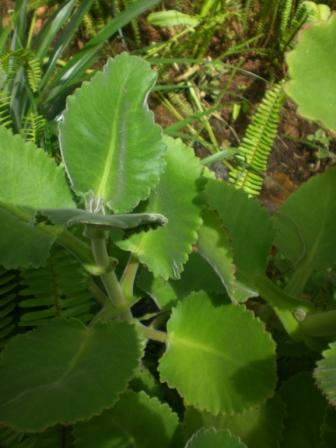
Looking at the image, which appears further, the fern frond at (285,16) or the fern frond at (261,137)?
the fern frond at (285,16)

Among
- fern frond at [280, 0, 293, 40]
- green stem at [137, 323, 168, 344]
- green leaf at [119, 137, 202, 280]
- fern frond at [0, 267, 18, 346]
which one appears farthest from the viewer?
fern frond at [280, 0, 293, 40]

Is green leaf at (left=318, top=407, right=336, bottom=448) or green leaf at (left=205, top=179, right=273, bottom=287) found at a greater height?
green leaf at (left=205, top=179, right=273, bottom=287)

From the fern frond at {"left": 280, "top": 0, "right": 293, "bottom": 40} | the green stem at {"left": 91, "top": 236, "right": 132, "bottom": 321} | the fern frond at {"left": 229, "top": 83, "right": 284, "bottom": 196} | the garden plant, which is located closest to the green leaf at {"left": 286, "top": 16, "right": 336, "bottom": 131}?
the garden plant

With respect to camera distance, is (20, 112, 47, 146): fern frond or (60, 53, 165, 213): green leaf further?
(20, 112, 47, 146): fern frond

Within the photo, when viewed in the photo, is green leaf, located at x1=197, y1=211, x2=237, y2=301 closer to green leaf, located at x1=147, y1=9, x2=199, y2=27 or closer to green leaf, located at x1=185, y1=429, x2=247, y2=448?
green leaf, located at x1=185, y1=429, x2=247, y2=448

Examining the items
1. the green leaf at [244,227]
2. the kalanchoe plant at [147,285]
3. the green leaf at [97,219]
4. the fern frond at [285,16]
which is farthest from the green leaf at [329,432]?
the fern frond at [285,16]

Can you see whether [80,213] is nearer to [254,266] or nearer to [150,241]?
[150,241]

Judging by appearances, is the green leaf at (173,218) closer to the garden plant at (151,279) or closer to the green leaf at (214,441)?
the garden plant at (151,279)

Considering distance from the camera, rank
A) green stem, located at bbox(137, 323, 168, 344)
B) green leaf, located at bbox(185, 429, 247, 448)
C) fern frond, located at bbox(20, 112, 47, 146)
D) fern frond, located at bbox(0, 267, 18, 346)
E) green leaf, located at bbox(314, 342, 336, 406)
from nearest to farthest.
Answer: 1. green leaf, located at bbox(314, 342, 336, 406)
2. green leaf, located at bbox(185, 429, 247, 448)
3. green stem, located at bbox(137, 323, 168, 344)
4. fern frond, located at bbox(0, 267, 18, 346)
5. fern frond, located at bbox(20, 112, 47, 146)

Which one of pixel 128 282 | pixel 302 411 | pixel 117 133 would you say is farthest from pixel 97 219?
pixel 302 411
